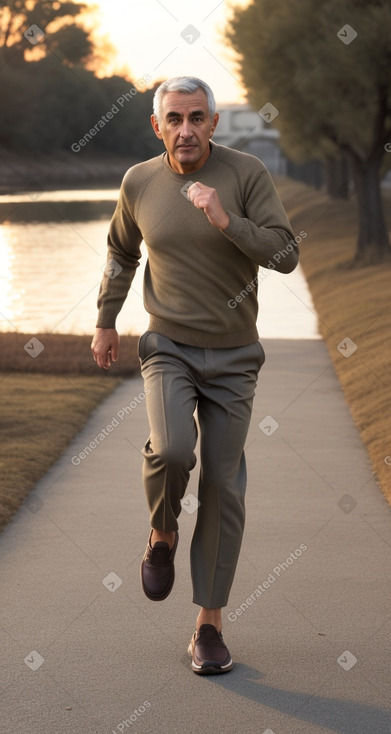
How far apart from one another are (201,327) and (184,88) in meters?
0.81

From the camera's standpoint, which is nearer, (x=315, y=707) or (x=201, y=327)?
(x=315, y=707)

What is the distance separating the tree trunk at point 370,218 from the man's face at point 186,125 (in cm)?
1963

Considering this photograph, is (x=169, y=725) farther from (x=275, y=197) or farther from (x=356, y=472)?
(x=356, y=472)

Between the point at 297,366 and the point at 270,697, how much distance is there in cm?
868

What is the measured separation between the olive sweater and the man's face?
10cm

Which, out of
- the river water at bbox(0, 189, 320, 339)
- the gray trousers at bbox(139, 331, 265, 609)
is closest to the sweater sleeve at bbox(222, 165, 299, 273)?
the gray trousers at bbox(139, 331, 265, 609)

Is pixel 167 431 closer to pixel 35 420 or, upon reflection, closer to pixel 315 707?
pixel 315 707

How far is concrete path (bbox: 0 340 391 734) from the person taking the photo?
412cm

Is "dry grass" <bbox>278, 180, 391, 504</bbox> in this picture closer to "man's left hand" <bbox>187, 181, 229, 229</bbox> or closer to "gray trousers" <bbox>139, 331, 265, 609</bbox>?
"gray trousers" <bbox>139, 331, 265, 609</bbox>

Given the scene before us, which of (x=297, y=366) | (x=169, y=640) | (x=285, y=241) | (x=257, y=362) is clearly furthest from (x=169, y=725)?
(x=297, y=366)

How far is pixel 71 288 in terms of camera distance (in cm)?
2153

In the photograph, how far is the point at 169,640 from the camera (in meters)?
4.82

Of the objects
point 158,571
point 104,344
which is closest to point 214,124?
point 104,344

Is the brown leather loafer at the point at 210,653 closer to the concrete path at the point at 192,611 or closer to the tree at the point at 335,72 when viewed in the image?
the concrete path at the point at 192,611
